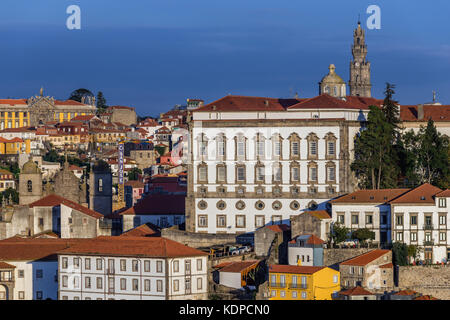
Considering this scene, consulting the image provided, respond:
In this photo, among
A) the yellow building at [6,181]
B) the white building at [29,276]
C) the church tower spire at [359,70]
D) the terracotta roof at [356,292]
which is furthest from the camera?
the church tower spire at [359,70]

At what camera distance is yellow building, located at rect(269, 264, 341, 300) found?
5675 cm

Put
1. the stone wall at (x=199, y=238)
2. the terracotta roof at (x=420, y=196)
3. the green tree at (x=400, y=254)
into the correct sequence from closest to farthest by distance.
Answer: the green tree at (x=400, y=254)
the terracotta roof at (x=420, y=196)
the stone wall at (x=199, y=238)

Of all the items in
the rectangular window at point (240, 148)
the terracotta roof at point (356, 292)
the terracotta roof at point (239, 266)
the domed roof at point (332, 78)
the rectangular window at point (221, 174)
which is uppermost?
the domed roof at point (332, 78)

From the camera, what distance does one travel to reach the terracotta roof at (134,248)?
192ft

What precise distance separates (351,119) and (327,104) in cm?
208

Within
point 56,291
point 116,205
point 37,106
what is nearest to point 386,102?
point 56,291

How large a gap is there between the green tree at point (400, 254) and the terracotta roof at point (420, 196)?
121 inches

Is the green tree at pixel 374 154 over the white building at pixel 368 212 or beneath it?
over

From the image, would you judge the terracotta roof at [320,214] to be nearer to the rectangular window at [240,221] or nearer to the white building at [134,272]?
the rectangular window at [240,221]

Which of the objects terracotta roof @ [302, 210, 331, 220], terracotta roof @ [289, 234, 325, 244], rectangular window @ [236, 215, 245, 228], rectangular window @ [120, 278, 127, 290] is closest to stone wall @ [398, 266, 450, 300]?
terracotta roof @ [289, 234, 325, 244]

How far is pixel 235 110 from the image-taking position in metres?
71.5

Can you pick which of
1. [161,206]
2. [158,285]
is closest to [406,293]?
[158,285]

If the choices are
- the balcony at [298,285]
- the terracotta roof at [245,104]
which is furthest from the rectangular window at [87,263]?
the terracotta roof at [245,104]

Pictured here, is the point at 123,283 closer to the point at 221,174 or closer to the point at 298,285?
the point at 298,285
